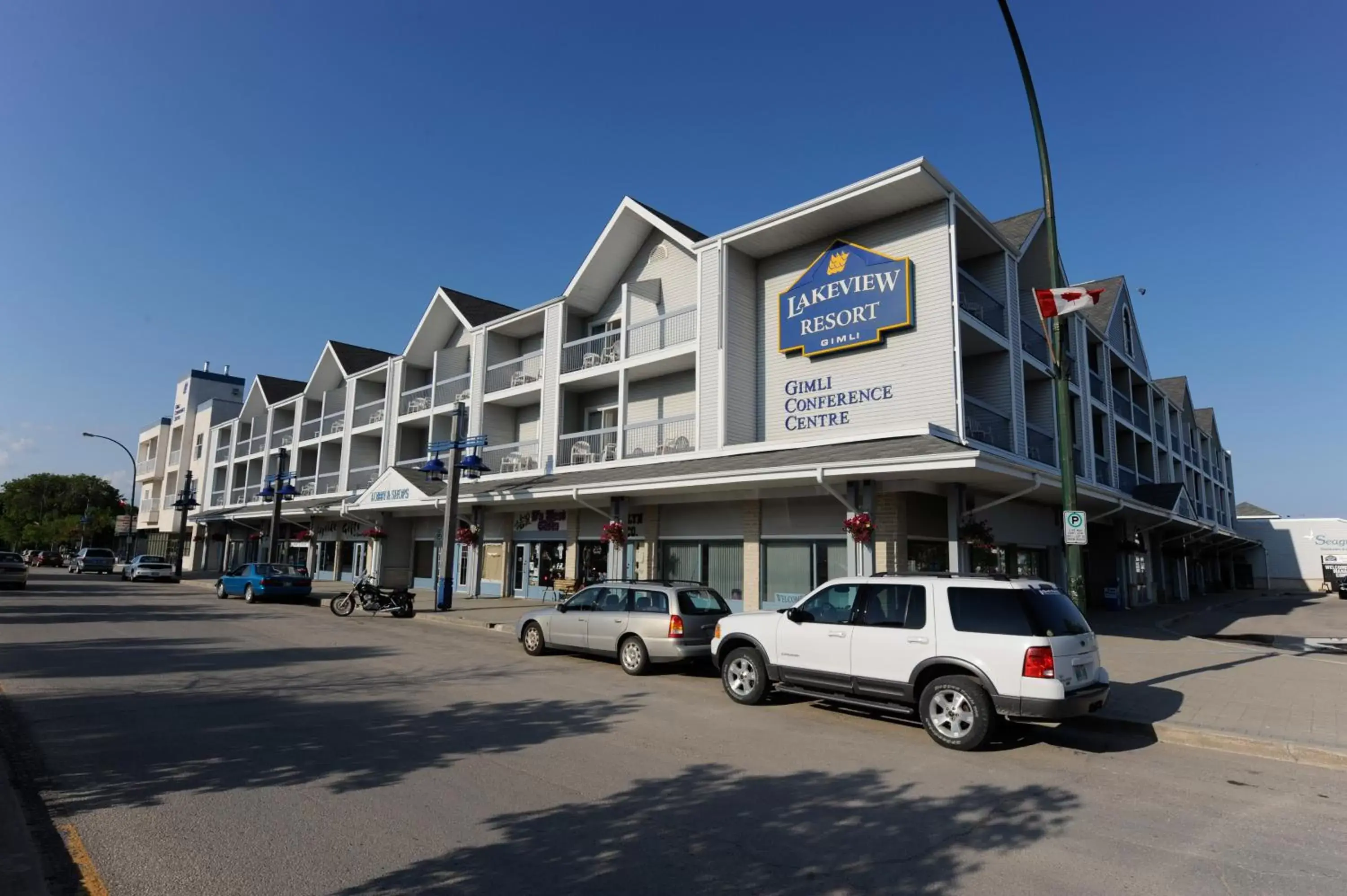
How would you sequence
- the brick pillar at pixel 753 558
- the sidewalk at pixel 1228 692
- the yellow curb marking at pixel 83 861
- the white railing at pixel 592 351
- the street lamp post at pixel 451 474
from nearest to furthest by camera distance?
1. the yellow curb marking at pixel 83 861
2. the sidewalk at pixel 1228 692
3. the brick pillar at pixel 753 558
4. the street lamp post at pixel 451 474
5. the white railing at pixel 592 351

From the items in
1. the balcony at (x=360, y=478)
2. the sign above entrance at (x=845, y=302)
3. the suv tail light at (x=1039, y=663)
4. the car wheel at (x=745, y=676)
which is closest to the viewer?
the suv tail light at (x=1039, y=663)

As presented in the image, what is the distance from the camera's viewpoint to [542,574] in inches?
995

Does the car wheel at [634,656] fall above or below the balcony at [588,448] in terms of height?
below

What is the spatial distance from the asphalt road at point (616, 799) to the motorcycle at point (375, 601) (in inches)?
416

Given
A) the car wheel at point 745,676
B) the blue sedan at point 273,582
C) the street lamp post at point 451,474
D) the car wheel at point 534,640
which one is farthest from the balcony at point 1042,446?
the blue sedan at point 273,582

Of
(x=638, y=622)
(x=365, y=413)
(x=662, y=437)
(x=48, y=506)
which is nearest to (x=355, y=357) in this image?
(x=365, y=413)

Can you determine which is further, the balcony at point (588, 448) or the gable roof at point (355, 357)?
the gable roof at point (355, 357)

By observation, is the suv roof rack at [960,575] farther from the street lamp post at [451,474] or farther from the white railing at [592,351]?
the street lamp post at [451,474]

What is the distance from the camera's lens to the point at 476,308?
1249 inches

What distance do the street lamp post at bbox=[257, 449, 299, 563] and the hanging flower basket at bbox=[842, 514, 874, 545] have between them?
25698 millimetres

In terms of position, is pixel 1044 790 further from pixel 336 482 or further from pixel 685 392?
pixel 336 482

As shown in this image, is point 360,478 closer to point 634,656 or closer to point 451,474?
point 451,474

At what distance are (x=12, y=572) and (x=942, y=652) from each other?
3536 centimetres

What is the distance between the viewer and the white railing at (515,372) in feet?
90.9
